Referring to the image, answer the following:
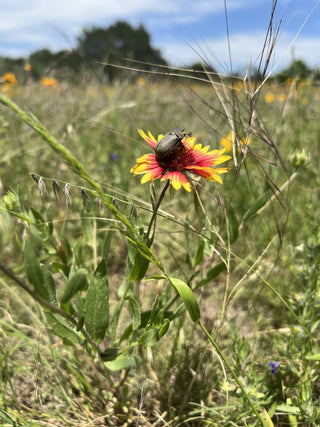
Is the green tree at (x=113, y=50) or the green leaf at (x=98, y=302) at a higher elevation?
the green tree at (x=113, y=50)

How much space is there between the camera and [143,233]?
38.8 inches

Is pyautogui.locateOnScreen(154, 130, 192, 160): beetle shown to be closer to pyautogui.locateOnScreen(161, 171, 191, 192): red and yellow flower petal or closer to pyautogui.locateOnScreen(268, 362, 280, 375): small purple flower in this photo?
pyautogui.locateOnScreen(161, 171, 191, 192): red and yellow flower petal

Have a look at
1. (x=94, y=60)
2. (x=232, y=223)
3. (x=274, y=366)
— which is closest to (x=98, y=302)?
(x=232, y=223)

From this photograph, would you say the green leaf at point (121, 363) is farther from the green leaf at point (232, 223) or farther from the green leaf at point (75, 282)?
the green leaf at point (232, 223)

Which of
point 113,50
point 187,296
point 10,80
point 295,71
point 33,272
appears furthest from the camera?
point 10,80

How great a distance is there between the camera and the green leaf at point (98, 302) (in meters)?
0.88

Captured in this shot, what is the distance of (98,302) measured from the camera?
0.89 meters

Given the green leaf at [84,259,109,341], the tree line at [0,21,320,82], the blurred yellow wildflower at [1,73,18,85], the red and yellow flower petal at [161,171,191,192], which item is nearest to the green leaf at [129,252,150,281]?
the green leaf at [84,259,109,341]

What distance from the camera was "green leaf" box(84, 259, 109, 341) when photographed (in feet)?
2.90

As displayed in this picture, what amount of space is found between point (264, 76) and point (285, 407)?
0.89 meters

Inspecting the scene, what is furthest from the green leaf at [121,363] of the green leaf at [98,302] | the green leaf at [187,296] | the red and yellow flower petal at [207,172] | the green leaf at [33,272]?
the red and yellow flower petal at [207,172]

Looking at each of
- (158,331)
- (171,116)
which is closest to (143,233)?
(158,331)

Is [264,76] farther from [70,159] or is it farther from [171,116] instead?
[171,116]

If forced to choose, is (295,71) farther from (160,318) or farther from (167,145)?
(160,318)
